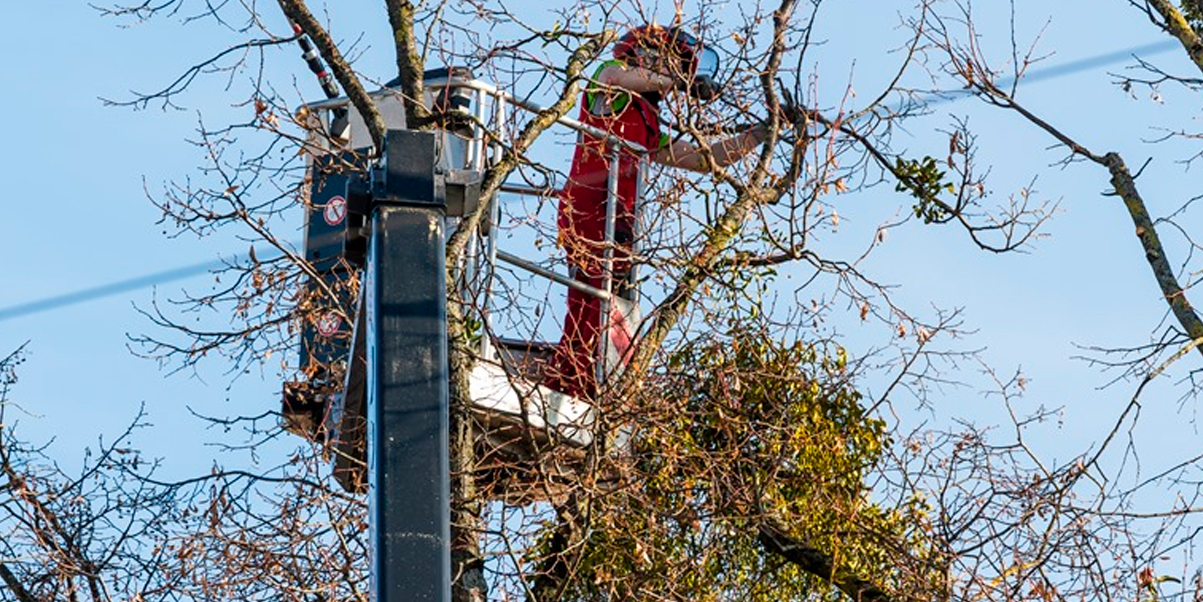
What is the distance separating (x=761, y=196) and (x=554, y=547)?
205cm

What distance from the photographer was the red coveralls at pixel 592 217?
966 centimetres

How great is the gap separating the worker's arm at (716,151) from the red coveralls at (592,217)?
0.29 ft

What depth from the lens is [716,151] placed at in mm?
10547

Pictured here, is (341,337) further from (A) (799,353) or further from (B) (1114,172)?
(B) (1114,172)

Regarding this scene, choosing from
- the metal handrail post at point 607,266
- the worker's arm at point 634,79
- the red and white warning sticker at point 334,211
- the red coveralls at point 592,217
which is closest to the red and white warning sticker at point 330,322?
the red and white warning sticker at point 334,211

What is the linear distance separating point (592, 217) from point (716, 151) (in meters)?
0.90

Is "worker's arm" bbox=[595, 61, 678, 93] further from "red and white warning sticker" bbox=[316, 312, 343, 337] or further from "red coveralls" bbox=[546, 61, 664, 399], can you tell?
"red and white warning sticker" bbox=[316, 312, 343, 337]

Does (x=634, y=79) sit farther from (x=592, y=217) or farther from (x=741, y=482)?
(x=741, y=482)

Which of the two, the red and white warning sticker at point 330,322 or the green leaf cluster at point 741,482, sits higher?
the red and white warning sticker at point 330,322

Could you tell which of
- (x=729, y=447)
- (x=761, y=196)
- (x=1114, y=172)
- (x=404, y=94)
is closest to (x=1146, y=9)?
(x=1114, y=172)

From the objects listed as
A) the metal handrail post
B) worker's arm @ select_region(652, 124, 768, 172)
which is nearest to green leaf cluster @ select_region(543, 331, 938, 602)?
the metal handrail post

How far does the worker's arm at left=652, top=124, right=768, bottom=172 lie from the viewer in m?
10.2

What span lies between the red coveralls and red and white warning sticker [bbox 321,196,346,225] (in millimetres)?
975

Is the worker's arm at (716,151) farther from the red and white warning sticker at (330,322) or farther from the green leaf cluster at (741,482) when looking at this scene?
the red and white warning sticker at (330,322)
